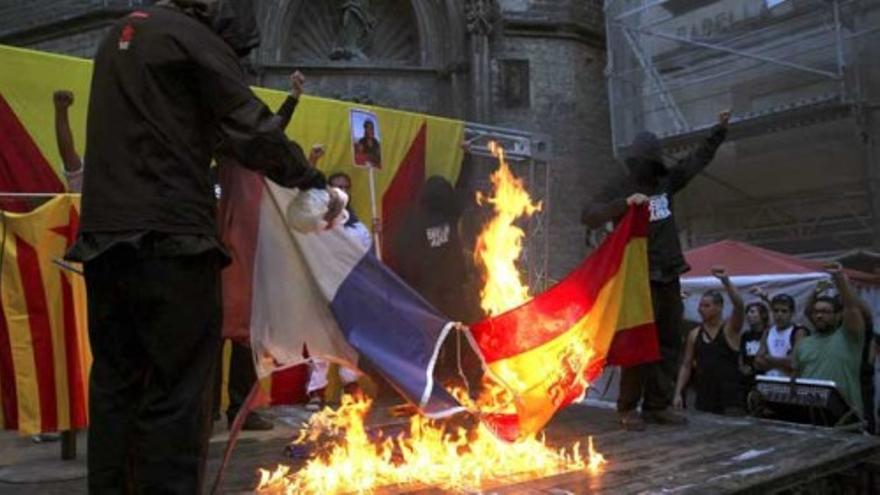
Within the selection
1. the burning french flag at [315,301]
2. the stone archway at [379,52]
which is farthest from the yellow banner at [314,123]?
the stone archway at [379,52]

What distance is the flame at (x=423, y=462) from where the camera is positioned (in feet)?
13.6

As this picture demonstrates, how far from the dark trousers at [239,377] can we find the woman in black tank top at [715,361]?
3.89 meters

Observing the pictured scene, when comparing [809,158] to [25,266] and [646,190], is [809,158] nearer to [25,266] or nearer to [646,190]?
[646,190]

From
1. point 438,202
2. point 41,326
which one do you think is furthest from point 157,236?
point 438,202

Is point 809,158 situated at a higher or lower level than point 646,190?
higher

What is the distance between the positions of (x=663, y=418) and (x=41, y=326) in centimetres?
419

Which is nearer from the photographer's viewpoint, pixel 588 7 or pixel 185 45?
pixel 185 45

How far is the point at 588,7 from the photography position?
610 inches

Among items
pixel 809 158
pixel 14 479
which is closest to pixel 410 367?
pixel 14 479

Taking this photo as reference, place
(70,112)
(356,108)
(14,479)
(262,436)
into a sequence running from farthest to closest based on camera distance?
(356,108)
(70,112)
(262,436)
(14,479)

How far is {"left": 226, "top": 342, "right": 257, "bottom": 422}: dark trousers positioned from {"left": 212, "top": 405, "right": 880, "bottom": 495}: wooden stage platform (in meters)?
0.62

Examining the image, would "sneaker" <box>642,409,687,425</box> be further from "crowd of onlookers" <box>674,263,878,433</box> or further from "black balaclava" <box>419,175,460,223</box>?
"black balaclava" <box>419,175,460,223</box>

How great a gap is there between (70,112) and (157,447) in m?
5.01

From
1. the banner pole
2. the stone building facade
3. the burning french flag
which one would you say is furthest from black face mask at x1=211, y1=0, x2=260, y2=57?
the stone building facade
